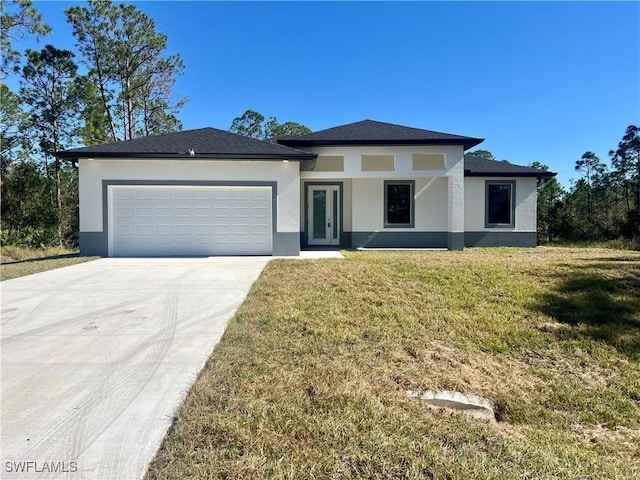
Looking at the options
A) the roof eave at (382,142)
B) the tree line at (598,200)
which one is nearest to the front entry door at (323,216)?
the roof eave at (382,142)

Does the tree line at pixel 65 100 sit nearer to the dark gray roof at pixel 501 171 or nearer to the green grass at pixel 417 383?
the green grass at pixel 417 383

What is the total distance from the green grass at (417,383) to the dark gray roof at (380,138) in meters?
8.11

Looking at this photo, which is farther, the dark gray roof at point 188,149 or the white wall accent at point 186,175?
the white wall accent at point 186,175

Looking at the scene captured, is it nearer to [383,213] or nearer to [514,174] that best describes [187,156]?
[383,213]

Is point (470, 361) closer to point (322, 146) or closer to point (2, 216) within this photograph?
point (322, 146)

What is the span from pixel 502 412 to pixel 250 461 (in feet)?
7.69

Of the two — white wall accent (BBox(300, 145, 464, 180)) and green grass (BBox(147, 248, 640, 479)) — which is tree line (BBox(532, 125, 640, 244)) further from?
green grass (BBox(147, 248, 640, 479))

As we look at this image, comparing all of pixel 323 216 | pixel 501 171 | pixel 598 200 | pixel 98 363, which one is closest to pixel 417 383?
pixel 98 363

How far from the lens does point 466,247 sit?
15.5 meters

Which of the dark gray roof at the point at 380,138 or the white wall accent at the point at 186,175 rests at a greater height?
the dark gray roof at the point at 380,138

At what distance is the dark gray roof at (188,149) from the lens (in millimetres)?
11414

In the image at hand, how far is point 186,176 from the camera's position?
11766mm

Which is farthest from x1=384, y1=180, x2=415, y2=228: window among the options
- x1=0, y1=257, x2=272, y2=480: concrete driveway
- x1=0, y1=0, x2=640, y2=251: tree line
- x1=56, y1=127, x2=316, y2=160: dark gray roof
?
x1=0, y1=0, x2=640, y2=251: tree line

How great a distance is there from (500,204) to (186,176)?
13.4 metres
